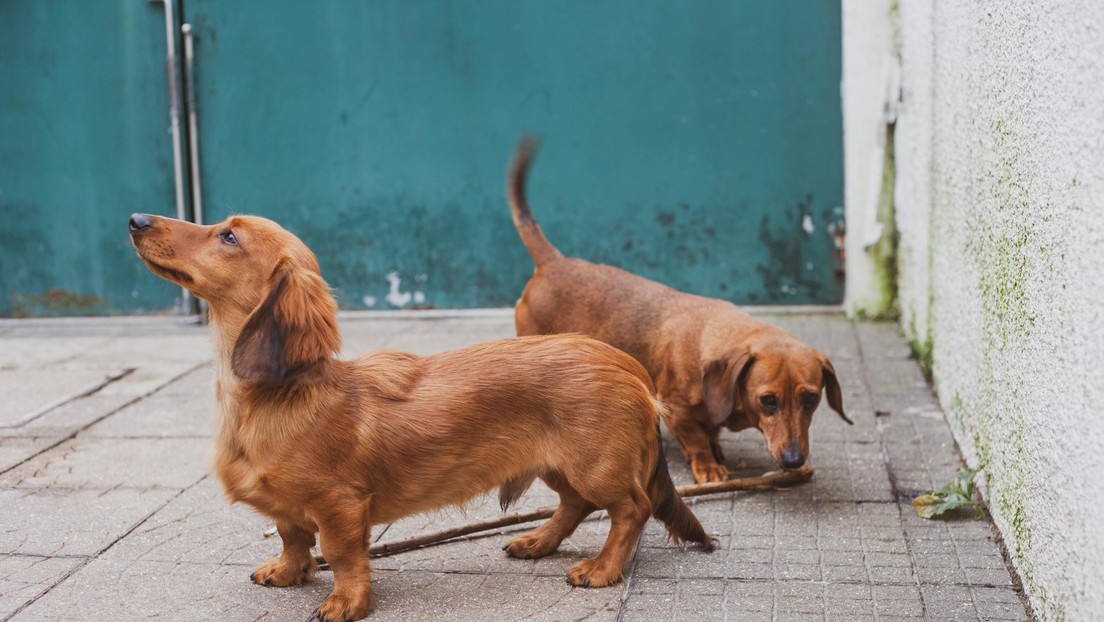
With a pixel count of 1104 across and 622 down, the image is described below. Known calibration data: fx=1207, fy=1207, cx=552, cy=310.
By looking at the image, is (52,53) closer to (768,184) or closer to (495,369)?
(768,184)

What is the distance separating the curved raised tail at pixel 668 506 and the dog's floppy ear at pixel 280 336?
3.68ft

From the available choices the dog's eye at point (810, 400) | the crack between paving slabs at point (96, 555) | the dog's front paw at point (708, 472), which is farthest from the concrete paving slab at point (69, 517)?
the dog's eye at point (810, 400)

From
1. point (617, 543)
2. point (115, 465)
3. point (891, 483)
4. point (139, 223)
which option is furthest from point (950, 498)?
point (115, 465)

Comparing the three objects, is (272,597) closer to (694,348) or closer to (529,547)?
(529,547)

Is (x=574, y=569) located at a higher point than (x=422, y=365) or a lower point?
lower

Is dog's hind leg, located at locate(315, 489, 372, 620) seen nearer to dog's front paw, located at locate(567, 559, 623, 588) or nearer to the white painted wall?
dog's front paw, located at locate(567, 559, 623, 588)

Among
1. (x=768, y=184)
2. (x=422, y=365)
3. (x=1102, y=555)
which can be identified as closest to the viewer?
(x=1102, y=555)

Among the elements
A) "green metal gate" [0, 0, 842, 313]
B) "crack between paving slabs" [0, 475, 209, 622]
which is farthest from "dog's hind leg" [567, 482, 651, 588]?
"green metal gate" [0, 0, 842, 313]

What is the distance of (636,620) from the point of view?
3490 millimetres

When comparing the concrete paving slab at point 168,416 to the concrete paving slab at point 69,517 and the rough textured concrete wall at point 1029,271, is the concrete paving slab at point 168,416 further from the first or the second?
the rough textured concrete wall at point 1029,271

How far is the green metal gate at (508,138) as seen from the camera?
304 inches

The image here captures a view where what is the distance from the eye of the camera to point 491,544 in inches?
163

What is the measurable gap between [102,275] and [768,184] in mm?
4517

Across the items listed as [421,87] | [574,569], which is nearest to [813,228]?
[421,87]
